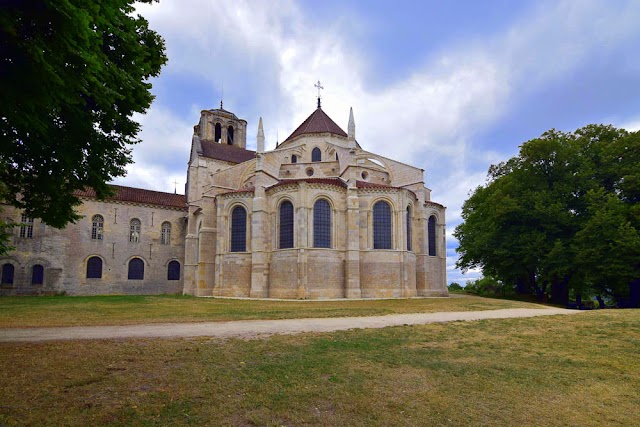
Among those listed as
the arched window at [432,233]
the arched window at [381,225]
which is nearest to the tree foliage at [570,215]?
the arched window at [432,233]

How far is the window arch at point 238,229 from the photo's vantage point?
3005 cm

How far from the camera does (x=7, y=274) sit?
1219 inches

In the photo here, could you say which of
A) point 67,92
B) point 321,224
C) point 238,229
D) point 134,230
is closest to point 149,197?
point 134,230

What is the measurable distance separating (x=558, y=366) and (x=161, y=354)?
7.29 m

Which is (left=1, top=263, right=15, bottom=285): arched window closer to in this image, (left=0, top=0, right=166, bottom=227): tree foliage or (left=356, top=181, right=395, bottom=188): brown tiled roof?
(left=0, top=0, right=166, bottom=227): tree foliage

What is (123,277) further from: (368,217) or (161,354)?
(161,354)

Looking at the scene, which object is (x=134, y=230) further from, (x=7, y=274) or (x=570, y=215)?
(x=570, y=215)

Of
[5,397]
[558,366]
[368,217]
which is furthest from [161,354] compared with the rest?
[368,217]

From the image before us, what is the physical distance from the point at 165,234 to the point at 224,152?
39.2 ft

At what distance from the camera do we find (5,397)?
186 inches

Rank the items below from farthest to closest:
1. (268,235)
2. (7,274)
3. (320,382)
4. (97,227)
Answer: (97,227) < (7,274) < (268,235) < (320,382)

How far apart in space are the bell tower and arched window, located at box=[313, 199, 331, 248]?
918 inches

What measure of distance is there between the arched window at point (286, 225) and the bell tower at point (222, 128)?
70.9 ft

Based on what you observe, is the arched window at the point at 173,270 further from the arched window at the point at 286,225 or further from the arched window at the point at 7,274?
the arched window at the point at 286,225
